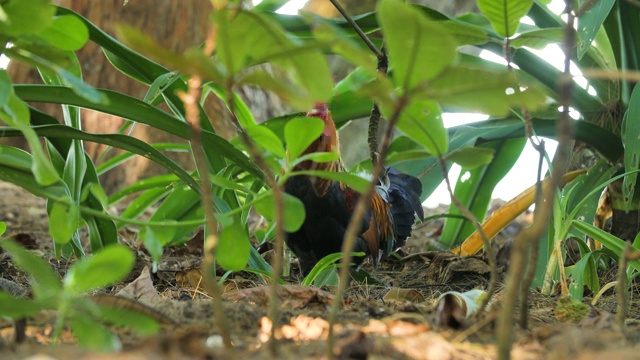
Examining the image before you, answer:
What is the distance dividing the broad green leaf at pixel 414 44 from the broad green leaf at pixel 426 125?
165 millimetres

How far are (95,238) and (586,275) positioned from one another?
4.30 feet

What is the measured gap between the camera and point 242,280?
203cm

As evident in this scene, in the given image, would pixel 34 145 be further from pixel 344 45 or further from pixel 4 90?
pixel 344 45

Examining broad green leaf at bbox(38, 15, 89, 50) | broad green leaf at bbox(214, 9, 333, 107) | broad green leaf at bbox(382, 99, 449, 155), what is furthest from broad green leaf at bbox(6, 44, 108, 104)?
broad green leaf at bbox(382, 99, 449, 155)

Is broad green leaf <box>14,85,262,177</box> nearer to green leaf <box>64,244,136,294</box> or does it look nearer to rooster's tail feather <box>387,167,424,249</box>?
green leaf <box>64,244,136,294</box>

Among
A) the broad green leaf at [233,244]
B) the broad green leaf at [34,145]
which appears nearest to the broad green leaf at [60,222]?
the broad green leaf at [34,145]

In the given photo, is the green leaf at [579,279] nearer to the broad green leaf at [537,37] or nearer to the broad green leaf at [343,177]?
the broad green leaf at [537,37]

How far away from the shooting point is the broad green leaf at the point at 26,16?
81 centimetres

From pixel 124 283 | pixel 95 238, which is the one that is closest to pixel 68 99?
→ pixel 95 238

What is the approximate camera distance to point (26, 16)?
820 mm

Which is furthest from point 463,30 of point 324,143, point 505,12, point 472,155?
point 324,143

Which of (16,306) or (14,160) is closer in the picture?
(16,306)

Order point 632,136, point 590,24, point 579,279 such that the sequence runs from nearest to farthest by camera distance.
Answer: point 579,279 < point 590,24 < point 632,136

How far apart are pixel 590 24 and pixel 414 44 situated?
135 cm
